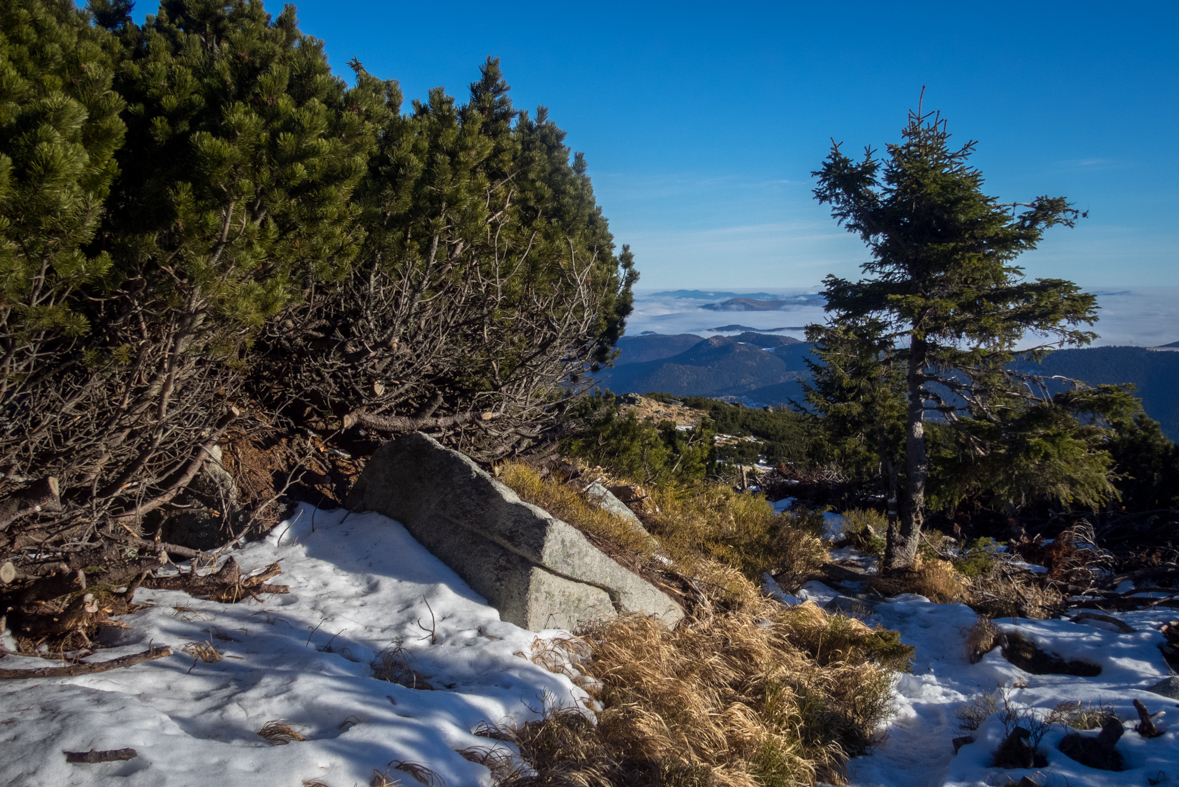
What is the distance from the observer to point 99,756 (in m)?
2.00

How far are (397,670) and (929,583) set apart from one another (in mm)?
7154

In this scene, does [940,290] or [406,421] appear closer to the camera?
[406,421]

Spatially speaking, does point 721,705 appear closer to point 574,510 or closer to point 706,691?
point 706,691

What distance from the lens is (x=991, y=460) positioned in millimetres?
8227

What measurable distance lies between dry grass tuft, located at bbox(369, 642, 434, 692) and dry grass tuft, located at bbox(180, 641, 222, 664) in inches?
30.5

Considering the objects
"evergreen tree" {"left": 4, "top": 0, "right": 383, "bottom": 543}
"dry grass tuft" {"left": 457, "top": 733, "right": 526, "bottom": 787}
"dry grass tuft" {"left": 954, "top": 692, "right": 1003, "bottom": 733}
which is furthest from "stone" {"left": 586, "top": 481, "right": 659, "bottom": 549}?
"evergreen tree" {"left": 4, "top": 0, "right": 383, "bottom": 543}

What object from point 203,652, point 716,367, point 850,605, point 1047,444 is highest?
point 716,367

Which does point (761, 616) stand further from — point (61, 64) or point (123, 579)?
point (61, 64)

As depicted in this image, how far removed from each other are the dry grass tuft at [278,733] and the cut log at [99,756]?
1.60 ft

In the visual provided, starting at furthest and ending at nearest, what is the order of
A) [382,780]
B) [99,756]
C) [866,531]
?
[866,531], [382,780], [99,756]

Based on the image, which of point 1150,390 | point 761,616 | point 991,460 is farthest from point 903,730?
point 1150,390

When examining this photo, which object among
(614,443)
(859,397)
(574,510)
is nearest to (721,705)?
(574,510)

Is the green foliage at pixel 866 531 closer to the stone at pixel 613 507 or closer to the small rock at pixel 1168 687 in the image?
the stone at pixel 613 507

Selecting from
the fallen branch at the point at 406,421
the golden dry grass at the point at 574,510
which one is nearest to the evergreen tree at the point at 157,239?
the fallen branch at the point at 406,421
